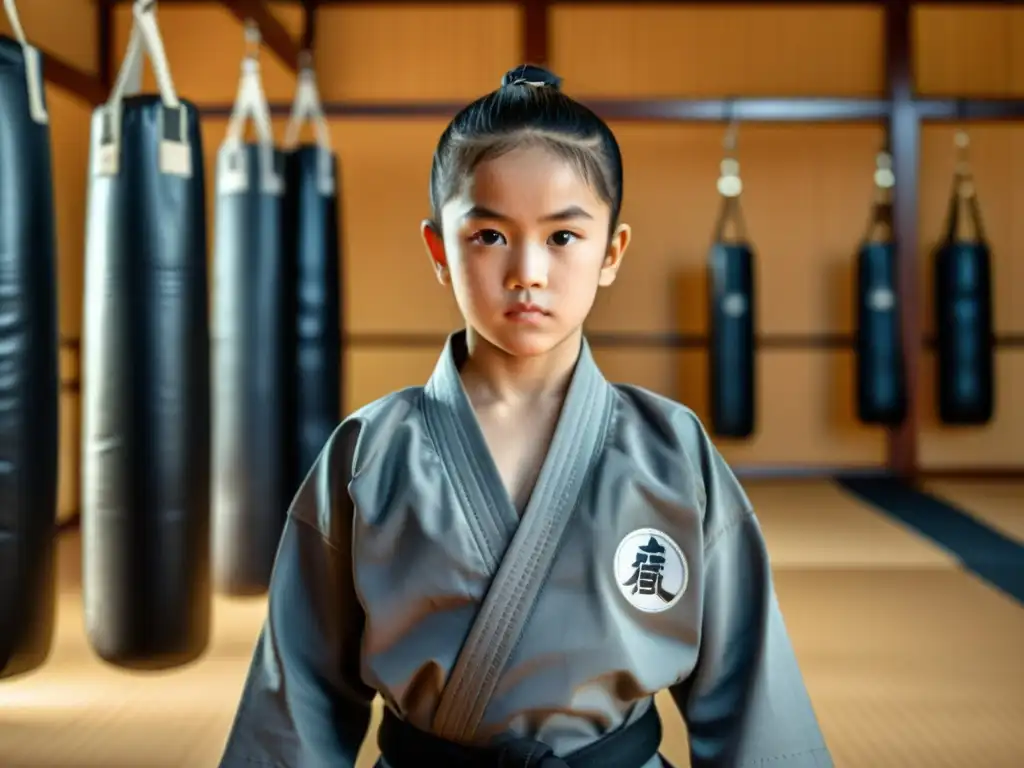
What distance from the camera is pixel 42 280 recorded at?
2340mm

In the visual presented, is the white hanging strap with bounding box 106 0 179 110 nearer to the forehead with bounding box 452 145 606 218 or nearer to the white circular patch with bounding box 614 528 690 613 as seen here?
the forehead with bounding box 452 145 606 218

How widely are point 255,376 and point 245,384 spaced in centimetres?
5

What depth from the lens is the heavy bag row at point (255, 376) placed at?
12.4 feet

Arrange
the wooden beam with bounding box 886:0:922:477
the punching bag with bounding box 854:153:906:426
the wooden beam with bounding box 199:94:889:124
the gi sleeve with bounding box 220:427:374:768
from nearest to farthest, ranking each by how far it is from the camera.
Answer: the gi sleeve with bounding box 220:427:374:768 → the wooden beam with bounding box 199:94:889:124 → the punching bag with bounding box 854:153:906:426 → the wooden beam with bounding box 886:0:922:477

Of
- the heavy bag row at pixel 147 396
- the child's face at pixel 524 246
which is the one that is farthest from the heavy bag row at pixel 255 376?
the child's face at pixel 524 246

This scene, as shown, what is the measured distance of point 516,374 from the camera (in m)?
1.33

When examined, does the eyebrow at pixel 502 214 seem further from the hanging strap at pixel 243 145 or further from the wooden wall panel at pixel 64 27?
the wooden wall panel at pixel 64 27

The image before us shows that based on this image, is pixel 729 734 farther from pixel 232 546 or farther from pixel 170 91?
pixel 232 546

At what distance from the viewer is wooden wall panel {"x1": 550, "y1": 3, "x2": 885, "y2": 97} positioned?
684 centimetres

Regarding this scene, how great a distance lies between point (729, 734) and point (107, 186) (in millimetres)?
2128

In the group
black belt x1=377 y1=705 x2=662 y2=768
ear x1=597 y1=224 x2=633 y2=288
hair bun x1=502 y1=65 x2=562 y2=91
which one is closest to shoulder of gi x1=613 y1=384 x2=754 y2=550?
ear x1=597 y1=224 x2=633 y2=288

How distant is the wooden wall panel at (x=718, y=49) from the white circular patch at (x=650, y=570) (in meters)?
5.97

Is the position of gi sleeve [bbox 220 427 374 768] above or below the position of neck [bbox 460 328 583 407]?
below

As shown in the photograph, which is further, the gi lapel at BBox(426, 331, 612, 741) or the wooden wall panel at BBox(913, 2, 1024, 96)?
the wooden wall panel at BBox(913, 2, 1024, 96)
